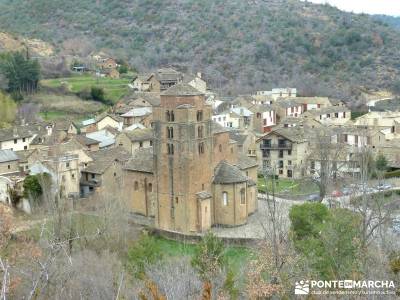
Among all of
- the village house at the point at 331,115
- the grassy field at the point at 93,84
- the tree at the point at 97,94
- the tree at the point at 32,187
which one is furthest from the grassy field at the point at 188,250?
the grassy field at the point at 93,84

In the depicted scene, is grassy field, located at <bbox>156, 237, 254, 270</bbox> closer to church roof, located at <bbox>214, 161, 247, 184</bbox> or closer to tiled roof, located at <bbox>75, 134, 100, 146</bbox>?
church roof, located at <bbox>214, 161, 247, 184</bbox>

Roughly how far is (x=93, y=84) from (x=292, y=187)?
39933 millimetres

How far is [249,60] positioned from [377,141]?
55.2m

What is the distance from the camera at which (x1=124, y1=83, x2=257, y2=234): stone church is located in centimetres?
3744

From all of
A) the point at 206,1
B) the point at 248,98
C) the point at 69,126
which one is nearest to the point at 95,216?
the point at 69,126

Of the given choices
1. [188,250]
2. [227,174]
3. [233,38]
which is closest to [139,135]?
[227,174]

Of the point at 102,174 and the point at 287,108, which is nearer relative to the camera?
the point at 102,174

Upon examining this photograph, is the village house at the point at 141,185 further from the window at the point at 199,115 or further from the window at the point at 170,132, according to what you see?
the window at the point at 199,115

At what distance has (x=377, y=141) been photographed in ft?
201

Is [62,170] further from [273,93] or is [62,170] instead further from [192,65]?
[192,65]

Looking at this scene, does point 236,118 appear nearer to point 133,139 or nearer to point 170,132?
point 133,139

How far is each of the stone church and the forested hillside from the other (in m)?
61.8

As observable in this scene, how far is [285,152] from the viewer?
191ft

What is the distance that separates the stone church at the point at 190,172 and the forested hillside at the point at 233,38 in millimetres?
61850
